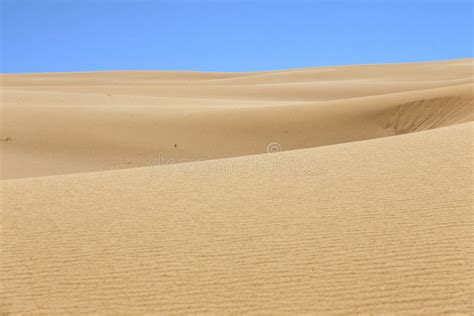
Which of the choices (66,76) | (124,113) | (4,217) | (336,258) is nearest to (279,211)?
(336,258)

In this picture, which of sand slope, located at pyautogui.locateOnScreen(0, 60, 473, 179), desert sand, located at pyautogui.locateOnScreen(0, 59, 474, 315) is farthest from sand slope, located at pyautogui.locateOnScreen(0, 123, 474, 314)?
sand slope, located at pyautogui.locateOnScreen(0, 60, 473, 179)

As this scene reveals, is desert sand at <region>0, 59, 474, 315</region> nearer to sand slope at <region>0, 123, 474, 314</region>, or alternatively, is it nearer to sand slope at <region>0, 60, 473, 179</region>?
sand slope at <region>0, 123, 474, 314</region>

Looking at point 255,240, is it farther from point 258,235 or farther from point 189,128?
point 189,128

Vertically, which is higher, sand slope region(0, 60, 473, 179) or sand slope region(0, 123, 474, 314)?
sand slope region(0, 60, 473, 179)

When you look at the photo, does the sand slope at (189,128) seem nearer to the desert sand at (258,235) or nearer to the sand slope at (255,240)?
the desert sand at (258,235)

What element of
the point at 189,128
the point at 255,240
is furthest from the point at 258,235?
the point at 189,128

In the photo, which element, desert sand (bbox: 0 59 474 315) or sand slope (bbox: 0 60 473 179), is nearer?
desert sand (bbox: 0 59 474 315)

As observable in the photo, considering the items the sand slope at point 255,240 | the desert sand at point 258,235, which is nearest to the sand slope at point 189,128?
the desert sand at point 258,235

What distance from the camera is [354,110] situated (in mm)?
17875

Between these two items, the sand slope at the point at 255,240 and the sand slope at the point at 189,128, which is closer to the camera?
the sand slope at the point at 255,240

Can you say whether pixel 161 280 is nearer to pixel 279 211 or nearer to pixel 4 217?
pixel 279 211

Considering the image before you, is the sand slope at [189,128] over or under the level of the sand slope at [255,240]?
over

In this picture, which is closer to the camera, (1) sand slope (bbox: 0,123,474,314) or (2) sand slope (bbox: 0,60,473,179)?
(1) sand slope (bbox: 0,123,474,314)

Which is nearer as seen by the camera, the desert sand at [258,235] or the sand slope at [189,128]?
the desert sand at [258,235]
